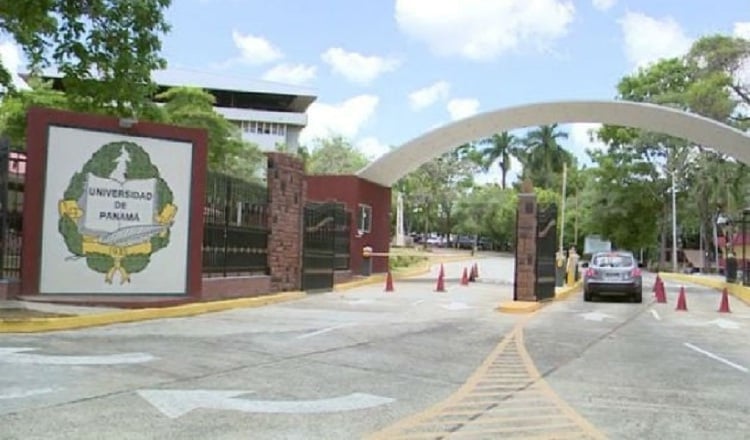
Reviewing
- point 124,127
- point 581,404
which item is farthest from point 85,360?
point 124,127

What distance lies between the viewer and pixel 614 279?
83.3 ft

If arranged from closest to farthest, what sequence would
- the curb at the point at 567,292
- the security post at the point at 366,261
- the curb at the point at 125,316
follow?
the curb at the point at 125,316 → the curb at the point at 567,292 → the security post at the point at 366,261

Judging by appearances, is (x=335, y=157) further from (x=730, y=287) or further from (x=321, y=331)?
(x=321, y=331)

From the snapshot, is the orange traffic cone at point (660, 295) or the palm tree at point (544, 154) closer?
the orange traffic cone at point (660, 295)

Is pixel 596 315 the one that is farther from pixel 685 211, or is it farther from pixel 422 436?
pixel 685 211

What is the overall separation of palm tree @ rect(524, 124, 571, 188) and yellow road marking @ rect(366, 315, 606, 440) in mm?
85454

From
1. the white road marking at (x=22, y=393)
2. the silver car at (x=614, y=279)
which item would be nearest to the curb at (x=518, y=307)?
the silver car at (x=614, y=279)

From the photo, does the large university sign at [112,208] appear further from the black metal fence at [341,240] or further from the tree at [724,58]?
the tree at [724,58]

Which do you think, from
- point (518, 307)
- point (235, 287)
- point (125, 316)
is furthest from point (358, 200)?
point (125, 316)

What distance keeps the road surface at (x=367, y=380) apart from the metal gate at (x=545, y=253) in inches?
234

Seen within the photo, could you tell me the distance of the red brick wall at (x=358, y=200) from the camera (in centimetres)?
3114

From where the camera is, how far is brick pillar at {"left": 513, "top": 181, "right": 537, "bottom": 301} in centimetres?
2197

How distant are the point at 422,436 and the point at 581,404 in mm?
2348

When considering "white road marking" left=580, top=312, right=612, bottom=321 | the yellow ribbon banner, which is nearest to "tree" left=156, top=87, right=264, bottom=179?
the yellow ribbon banner
